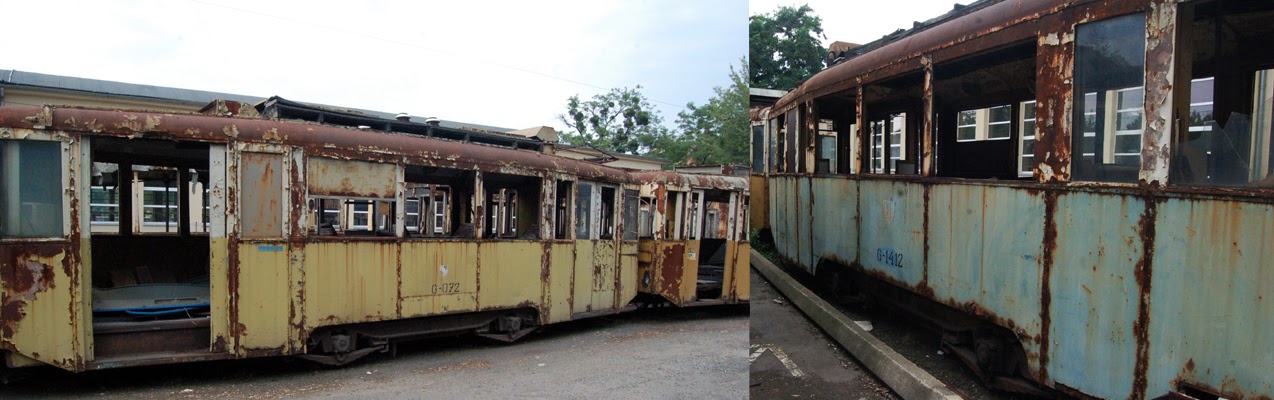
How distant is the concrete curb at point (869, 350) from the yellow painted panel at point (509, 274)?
3193mm

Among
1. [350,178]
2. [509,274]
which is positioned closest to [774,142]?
[509,274]

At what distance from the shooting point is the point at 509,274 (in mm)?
7348

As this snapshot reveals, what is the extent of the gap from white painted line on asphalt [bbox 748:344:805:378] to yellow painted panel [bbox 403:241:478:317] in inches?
146

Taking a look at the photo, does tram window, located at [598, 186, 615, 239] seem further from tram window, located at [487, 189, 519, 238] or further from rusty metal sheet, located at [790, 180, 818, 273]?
rusty metal sheet, located at [790, 180, 818, 273]

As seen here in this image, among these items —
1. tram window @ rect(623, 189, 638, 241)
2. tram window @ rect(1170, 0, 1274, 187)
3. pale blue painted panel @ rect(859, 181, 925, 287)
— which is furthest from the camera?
tram window @ rect(623, 189, 638, 241)

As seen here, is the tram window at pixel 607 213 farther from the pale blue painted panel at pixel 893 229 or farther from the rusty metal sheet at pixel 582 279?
the pale blue painted panel at pixel 893 229

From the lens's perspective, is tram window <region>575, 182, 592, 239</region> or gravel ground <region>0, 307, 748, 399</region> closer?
gravel ground <region>0, 307, 748, 399</region>

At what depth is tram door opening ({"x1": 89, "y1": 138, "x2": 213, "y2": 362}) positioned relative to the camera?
17.2ft

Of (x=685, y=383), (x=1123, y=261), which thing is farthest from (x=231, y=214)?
(x=1123, y=261)

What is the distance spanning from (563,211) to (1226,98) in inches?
243

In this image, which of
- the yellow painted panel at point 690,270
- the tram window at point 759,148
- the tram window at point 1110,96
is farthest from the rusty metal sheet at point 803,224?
the yellow painted panel at point 690,270

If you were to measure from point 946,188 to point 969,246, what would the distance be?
372 millimetres

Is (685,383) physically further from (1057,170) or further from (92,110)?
(92,110)

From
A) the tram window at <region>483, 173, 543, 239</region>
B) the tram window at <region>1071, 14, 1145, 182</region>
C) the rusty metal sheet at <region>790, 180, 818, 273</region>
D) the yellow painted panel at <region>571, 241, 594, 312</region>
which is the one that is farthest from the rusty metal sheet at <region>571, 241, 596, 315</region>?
the tram window at <region>1071, 14, 1145, 182</region>
